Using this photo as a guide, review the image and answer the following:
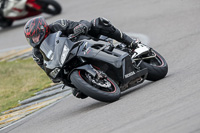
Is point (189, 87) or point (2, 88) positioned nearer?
point (189, 87)

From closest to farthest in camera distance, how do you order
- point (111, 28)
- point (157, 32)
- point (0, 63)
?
→ point (111, 28) < point (157, 32) < point (0, 63)

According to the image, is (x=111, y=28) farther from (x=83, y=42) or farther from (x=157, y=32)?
(x=157, y=32)

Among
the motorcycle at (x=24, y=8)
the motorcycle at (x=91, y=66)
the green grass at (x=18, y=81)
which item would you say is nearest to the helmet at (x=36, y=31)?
the motorcycle at (x=91, y=66)

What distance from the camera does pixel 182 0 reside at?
14.9 meters

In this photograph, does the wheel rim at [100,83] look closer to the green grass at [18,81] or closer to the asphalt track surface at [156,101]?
the asphalt track surface at [156,101]

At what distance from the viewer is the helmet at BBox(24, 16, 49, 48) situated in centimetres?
733

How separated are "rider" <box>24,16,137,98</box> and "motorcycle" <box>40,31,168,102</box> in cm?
13

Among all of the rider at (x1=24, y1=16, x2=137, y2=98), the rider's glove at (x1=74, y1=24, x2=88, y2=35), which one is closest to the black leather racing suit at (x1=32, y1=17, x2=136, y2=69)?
the rider at (x1=24, y1=16, x2=137, y2=98)

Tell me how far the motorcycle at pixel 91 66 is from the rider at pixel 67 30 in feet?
0.42

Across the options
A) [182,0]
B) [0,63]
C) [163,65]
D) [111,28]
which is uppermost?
[111,28]

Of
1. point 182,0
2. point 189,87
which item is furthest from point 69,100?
point 182,0

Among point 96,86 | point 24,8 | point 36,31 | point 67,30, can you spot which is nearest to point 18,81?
point 67,30

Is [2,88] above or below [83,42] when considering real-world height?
below

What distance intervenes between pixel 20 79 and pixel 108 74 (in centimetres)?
507
